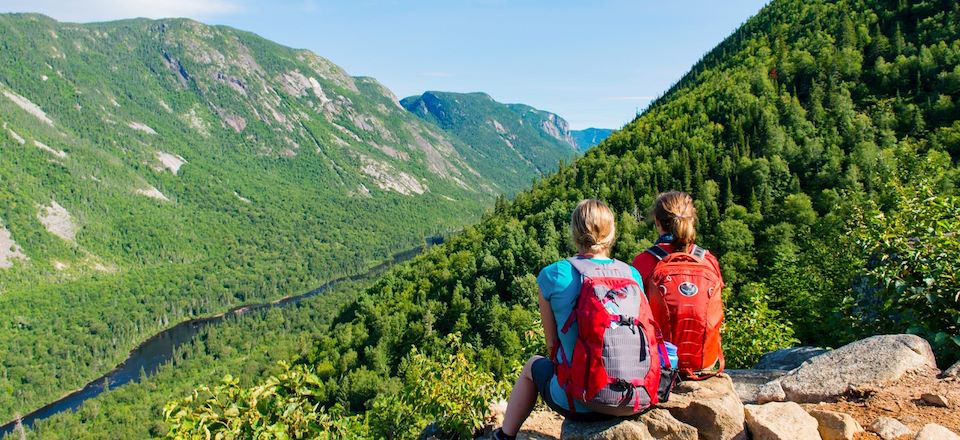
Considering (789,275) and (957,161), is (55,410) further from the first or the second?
(957,161)

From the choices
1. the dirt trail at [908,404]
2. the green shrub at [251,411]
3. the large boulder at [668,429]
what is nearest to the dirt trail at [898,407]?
the dirt trail at [908,404]

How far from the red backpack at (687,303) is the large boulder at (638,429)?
85 centimetres

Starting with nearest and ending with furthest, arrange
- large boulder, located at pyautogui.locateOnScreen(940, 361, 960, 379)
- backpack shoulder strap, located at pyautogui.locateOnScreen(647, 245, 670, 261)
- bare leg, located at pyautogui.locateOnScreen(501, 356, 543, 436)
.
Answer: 1. bare leg, located at pyautogui.locateOnScreen(501, 356, 543, 436)
2. backpack shoulder strap, located at pyautogui.locateOnScreen(647, 245, 670, 261)
3. large boulder, located at pyautogui.locateOnScreen(940, 361, 960, 379)

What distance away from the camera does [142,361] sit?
142 metres

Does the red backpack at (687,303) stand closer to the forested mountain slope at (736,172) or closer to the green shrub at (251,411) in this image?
the green shrub at (251,411)

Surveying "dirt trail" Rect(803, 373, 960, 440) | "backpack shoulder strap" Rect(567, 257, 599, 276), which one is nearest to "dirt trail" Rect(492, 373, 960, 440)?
"dirt trail" Rect(803, 373, 960, 440)

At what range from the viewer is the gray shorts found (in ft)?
17.9

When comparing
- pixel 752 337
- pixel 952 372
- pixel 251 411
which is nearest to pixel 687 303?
pixel 952 372

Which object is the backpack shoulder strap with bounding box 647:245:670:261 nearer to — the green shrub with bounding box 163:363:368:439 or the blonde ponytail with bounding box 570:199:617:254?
the blonde ponytail with bounding box 570:199:617:254

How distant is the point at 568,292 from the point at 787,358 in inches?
265

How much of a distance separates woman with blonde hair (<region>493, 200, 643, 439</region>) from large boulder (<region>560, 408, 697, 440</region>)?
117 millimetres

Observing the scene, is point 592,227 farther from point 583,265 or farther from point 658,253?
point 658,253

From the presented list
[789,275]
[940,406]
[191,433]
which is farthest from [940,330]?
[789,275]

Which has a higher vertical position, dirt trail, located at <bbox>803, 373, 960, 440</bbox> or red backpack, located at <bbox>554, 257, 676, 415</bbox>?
red backpack, located at <bbox>554, 257, 676, 415</bbox>
